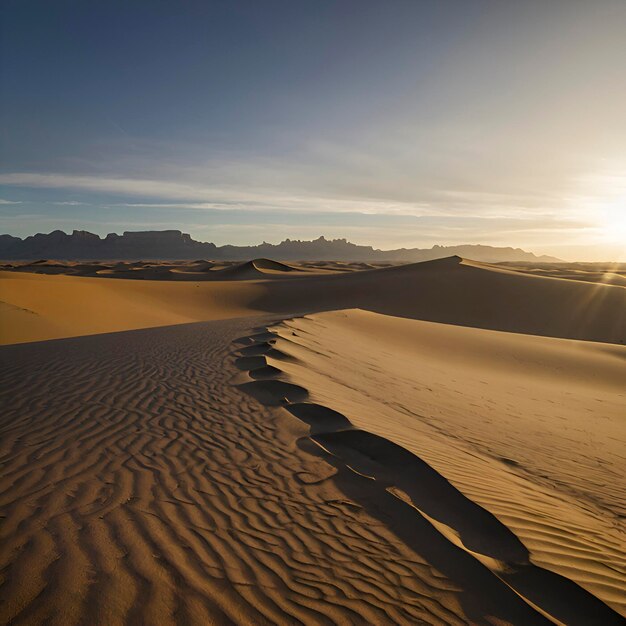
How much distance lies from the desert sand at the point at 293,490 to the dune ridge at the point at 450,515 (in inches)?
0.7

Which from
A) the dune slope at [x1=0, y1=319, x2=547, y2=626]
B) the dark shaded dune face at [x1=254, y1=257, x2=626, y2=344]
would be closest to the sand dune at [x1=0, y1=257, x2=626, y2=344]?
the dark shaded dune face at [x1=254, y1=257, x2=626, y2=344]

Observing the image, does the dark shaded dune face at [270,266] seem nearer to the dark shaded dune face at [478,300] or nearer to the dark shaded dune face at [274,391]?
the dark shaded dune face at [478,300]

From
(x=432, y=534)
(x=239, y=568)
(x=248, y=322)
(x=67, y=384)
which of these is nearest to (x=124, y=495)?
(x=239, y=568)

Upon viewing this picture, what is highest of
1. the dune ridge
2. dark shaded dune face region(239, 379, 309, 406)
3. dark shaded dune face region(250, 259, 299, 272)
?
dark shaded dune face region(250, 259, 299, 272)

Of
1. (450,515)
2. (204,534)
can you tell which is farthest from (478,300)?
(204,534)

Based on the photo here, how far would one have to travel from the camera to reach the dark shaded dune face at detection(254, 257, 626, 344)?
24.6m

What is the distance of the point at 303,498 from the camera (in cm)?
396

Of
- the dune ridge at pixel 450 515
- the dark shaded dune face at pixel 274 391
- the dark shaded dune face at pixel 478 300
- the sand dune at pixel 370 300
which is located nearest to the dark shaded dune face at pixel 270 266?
the sand dune at pixel 370 300

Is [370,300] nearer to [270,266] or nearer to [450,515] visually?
[450,515]

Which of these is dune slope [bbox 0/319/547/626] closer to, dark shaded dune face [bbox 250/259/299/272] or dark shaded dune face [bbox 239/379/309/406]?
dark shaded dune face [bbox 239/379/309/406]

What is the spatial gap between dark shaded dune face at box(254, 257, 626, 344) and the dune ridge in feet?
70.5

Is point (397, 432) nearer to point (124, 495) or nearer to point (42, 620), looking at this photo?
point (124, 495)

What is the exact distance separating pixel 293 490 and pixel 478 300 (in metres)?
26.5

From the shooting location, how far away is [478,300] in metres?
28.2
